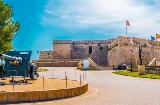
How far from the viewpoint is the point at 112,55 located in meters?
62.5

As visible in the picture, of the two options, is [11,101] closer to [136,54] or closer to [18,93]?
[18,93]

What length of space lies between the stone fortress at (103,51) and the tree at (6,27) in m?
30.3

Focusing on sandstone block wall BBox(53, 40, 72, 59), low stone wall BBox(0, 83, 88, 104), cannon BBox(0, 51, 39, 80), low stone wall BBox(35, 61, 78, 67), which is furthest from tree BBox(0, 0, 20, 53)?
sandstone block wall BBox(53, 40, 72, 59)

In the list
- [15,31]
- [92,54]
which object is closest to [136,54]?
[92,54]

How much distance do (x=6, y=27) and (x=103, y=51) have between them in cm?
4149

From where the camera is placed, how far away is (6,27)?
32.0 meters

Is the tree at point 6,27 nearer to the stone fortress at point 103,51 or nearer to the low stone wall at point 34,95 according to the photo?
the low stone wall at point 34,95

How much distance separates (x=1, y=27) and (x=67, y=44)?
4109cm

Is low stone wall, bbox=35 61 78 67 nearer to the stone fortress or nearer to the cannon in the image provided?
the stone fortress

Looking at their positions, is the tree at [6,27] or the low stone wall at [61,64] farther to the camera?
the low stone wall at [61,64]

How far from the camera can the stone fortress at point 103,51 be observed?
58.4m

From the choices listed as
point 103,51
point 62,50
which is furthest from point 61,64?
point 103,51

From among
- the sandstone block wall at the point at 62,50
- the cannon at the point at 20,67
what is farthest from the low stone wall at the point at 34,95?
the sandstone block wall at the point at 62,50

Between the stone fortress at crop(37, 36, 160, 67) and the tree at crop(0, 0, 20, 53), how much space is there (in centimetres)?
3026
